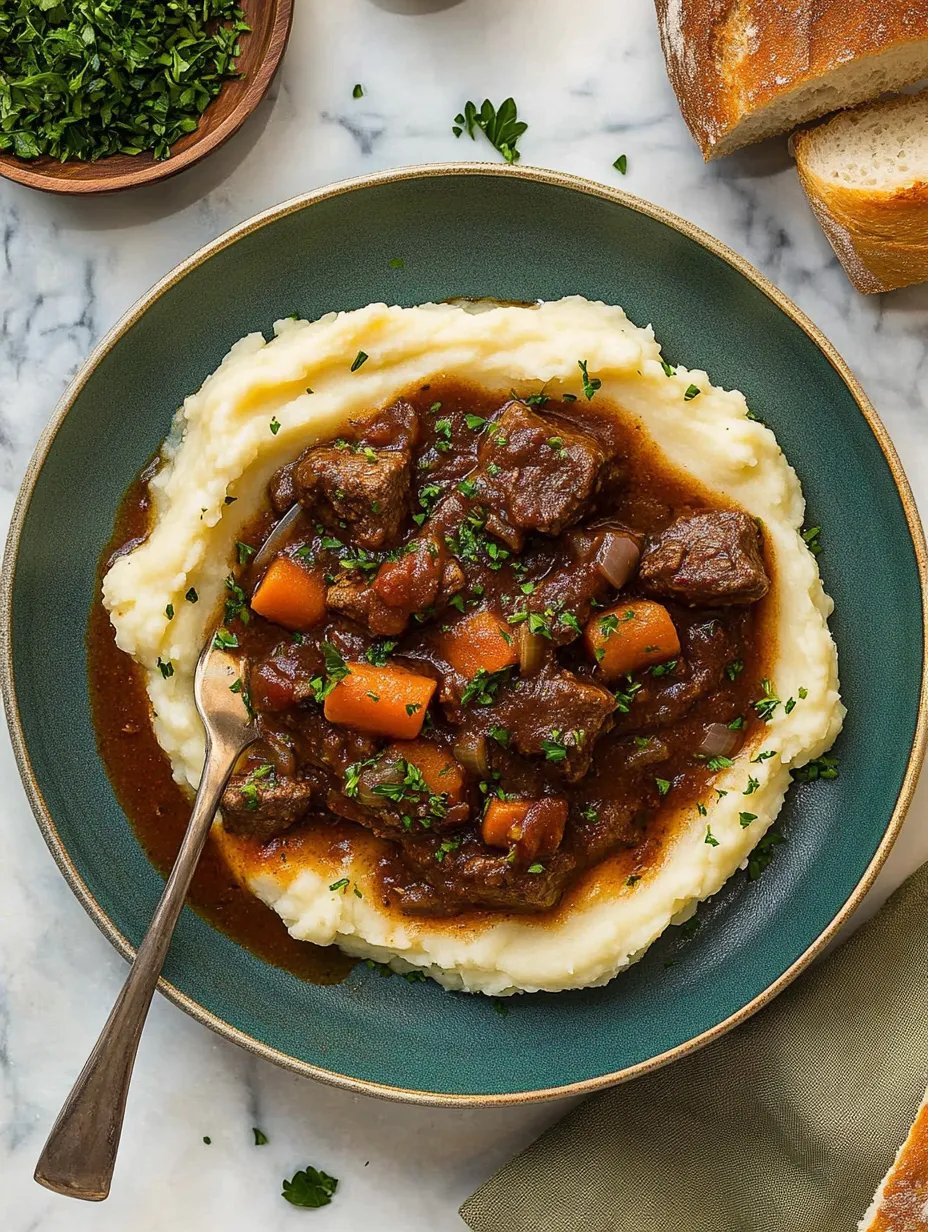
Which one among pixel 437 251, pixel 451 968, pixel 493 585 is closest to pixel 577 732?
pixel 493 585

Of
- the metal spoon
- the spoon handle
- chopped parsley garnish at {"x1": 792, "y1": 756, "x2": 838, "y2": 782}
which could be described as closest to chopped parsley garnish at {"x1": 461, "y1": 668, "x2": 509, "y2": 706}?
the metal spoon

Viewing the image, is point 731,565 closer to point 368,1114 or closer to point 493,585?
point 493,585

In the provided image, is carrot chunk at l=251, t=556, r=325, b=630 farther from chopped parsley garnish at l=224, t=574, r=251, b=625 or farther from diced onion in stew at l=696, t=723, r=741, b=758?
diced onion in stew at l=696, t=723, r=741, b=758

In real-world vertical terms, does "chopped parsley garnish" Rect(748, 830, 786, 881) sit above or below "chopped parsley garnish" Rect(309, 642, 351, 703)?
below

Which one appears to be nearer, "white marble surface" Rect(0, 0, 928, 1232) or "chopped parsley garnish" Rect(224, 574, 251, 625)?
"chopped parsley garnish" Rect(224, 574, 251, 625)

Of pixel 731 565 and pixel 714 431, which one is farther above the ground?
pixel 714 431

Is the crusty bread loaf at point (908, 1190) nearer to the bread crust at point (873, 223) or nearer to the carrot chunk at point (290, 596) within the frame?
the carrot chunk at point (290, 596)

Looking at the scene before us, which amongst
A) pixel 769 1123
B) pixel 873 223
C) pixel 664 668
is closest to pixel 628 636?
pixel 664 668

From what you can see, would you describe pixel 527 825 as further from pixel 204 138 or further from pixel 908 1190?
pixel 204 138
